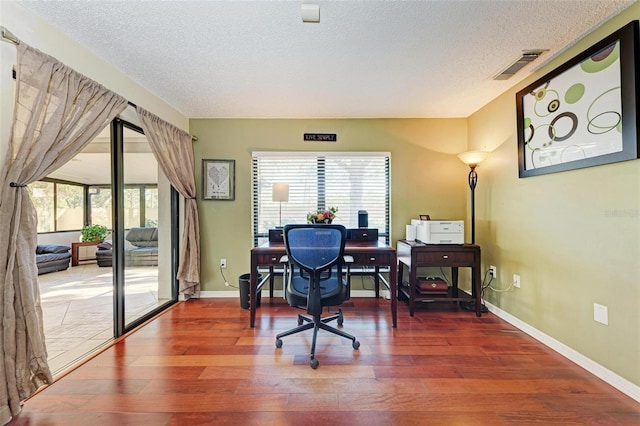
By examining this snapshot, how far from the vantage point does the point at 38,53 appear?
5.09 feet

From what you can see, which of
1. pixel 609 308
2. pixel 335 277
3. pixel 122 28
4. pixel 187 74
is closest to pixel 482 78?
pixel 609 308

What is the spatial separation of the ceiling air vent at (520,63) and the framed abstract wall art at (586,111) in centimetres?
20

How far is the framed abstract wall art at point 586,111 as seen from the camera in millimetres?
1552

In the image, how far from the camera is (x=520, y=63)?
2.13 meters

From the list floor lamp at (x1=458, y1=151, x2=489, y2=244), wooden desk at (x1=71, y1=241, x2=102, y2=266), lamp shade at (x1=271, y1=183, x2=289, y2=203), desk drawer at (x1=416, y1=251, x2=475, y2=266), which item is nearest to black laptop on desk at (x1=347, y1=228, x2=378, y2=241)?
desk drawer at (x1=416, y1=251, x2=475, y2=266)

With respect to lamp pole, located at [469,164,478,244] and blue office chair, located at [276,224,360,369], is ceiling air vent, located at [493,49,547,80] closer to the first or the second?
lamp pole, located at [469,164,478,244]

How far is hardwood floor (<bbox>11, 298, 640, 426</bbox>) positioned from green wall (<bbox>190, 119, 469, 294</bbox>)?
1.19 metres

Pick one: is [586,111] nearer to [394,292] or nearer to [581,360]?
[581,360]

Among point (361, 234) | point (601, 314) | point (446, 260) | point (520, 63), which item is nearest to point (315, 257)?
point (361, 234)

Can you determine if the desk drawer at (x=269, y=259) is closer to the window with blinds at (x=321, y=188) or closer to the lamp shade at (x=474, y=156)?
the window with blinds at (x=321, y=188)

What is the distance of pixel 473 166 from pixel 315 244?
2.18 m

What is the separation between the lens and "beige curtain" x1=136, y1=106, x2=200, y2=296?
8.99ft

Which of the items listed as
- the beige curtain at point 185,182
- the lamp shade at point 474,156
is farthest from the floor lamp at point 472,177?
the beige curtain at point 185,182

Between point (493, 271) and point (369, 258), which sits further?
point (493, 271)
